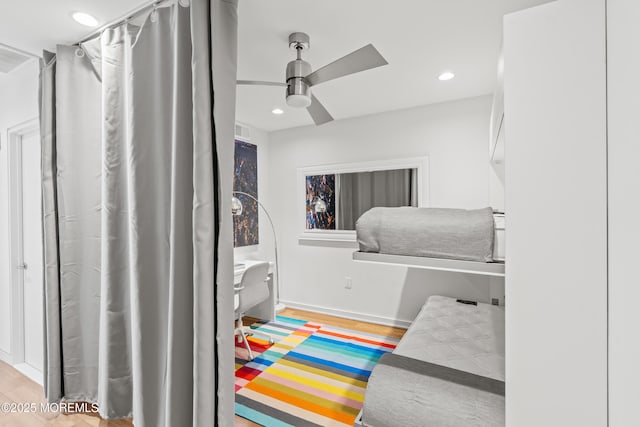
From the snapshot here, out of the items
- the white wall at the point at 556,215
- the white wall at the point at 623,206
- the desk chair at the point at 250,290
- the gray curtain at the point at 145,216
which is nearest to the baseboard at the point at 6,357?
the gray curtain at the point at 145,216

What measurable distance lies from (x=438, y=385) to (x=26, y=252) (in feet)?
10.4

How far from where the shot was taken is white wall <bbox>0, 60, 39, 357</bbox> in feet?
7.50

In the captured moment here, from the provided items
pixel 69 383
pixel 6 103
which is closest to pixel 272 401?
pixel 69 383

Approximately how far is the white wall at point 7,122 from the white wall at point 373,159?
245 centimetres

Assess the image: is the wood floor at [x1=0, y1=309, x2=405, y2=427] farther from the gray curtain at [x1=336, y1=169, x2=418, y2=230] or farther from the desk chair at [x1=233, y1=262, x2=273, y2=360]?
the gray curtain at [x1=336, y1=169, x2=418, y2=230]

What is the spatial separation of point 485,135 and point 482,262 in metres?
2.41

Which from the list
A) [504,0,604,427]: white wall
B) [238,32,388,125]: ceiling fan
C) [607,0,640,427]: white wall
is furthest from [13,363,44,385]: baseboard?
[607,0,640,427]: white wall

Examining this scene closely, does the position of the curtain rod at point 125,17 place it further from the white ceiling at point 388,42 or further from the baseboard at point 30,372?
the baseboard at point 30,372

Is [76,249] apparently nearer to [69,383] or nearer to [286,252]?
[69,383]

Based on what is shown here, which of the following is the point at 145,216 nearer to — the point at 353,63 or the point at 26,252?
the point at 353,63

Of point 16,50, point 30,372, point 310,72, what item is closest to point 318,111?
point 310,72

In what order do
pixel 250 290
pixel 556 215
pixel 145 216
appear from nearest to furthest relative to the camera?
1. pixel 556 215
2. pixel 145 216
3. pixel 250 290

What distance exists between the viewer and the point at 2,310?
257cm

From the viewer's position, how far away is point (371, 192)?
348 cm
